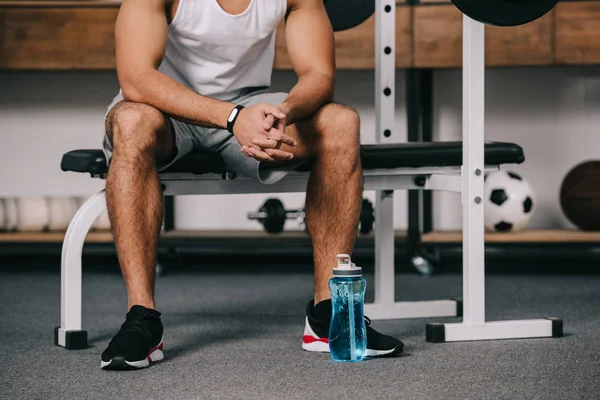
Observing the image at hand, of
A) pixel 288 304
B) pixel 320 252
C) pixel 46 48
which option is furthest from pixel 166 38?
pixel 46 48

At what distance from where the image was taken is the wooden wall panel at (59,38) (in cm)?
371

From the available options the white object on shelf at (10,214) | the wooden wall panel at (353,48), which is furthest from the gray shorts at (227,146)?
the white object on shelf at (10,214)

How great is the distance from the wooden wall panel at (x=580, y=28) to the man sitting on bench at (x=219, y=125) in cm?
164

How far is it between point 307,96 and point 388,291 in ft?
2.42

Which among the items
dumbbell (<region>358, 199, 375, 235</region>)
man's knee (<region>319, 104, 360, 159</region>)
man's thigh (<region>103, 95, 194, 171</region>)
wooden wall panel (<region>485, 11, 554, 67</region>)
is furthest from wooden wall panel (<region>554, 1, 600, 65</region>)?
man's thigh (<region>103, 95, 194, 171</region>)

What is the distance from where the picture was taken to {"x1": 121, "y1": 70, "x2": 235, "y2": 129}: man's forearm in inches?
81.7

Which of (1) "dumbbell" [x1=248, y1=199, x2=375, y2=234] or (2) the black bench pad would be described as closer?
(2) the black bench pad

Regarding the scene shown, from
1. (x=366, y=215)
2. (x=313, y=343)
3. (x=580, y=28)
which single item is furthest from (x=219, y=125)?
(x=580, y=28)

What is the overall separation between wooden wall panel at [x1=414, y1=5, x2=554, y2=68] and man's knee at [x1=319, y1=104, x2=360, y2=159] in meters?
1.65

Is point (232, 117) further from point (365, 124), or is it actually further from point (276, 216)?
point (365, 124)

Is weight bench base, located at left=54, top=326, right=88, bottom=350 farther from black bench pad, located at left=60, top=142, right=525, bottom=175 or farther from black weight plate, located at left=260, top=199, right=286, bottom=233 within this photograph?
black weight plate, located at left=260, top=199, right=286, bottom=233

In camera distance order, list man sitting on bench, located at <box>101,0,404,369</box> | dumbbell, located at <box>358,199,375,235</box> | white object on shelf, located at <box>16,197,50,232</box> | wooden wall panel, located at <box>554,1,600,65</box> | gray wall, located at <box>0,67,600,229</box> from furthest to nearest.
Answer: gray wall, located at <box>0,67,600,229</box>
white object on shelf, located at <box>16,197,50,232</box>
wooden wall panel, located at <box>554,1,600,65</box>
dumbbell, located at <box>358,199,375,235</box>
man sitting on bench, located at <box>101,0,404,369</box>

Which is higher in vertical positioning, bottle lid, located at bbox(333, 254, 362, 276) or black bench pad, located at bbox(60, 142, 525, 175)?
black bench pad, located at bbox(60, 142, 525, 175)

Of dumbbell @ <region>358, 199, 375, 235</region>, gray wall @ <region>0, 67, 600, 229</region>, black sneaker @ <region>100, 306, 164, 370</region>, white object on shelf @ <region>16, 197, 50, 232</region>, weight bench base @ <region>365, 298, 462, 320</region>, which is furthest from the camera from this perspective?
gray wall @ <region>0, 67, 600, 229</region>
